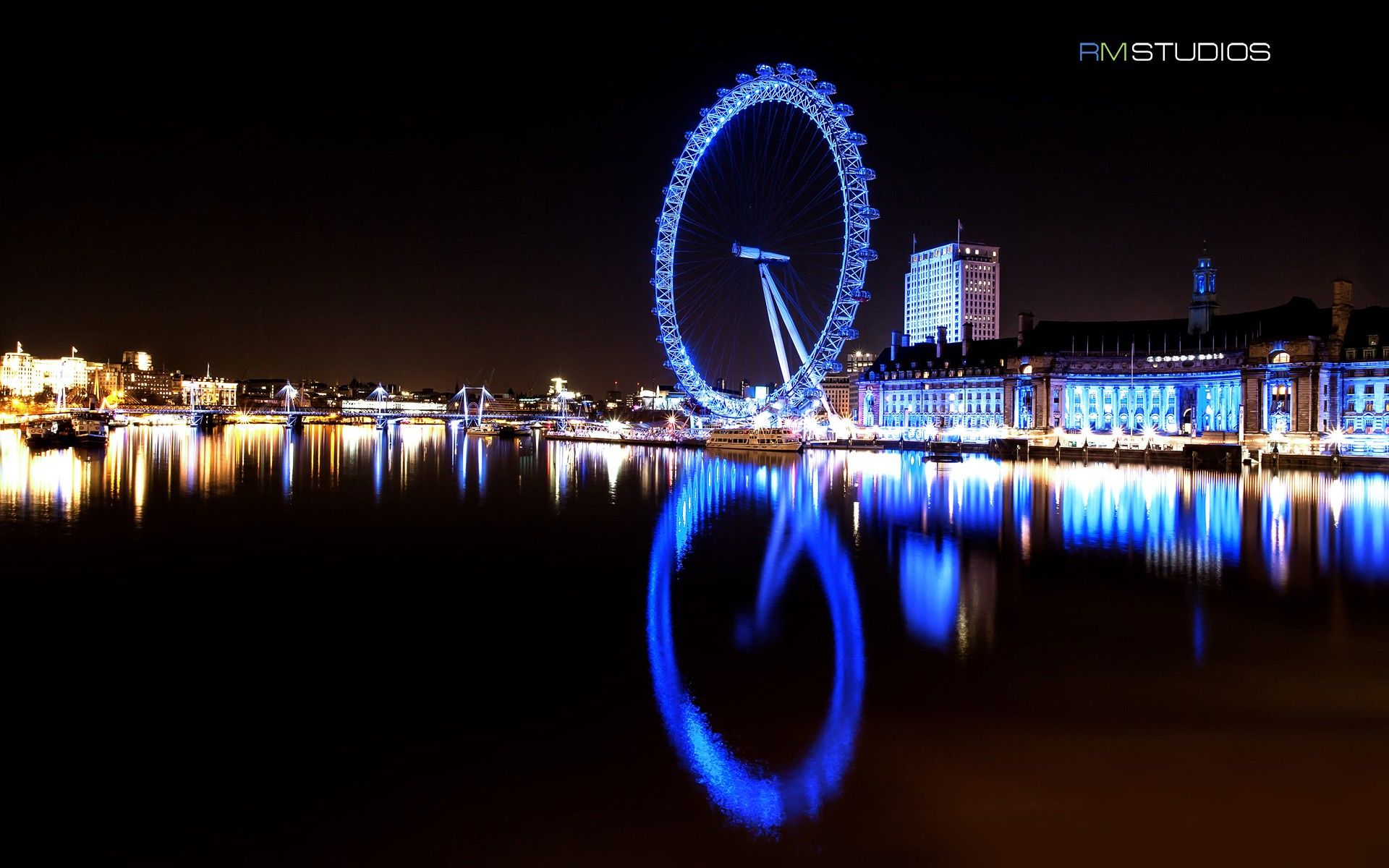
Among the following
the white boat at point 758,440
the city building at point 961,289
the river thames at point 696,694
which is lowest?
the river thames at point 696,694

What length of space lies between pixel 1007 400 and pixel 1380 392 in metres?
28.8

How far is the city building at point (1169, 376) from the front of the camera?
194 ft

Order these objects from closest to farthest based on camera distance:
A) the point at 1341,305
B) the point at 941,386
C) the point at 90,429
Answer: the point at 1341,305 → the point at 90,429 → the point at 941,386

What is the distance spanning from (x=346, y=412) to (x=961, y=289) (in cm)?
11631

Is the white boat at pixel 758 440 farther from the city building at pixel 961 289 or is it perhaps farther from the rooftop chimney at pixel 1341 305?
the city building at pixel 961 289

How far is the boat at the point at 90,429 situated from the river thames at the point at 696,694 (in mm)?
46166

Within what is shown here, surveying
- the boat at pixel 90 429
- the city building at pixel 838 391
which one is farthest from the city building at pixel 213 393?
the city building at pixel 838 391

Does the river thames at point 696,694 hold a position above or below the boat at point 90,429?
below

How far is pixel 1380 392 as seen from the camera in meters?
57.3

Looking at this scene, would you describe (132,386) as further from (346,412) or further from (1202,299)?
(1202,299)

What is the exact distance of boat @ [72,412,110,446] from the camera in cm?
6039

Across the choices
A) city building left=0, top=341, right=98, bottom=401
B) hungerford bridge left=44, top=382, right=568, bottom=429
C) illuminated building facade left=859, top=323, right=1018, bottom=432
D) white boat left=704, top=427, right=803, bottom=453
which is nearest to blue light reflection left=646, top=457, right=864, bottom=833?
white boat left=704, top=427, right=803, bottom=453

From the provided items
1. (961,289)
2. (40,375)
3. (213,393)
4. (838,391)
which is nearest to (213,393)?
(213,393)

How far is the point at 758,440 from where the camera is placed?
217ft
